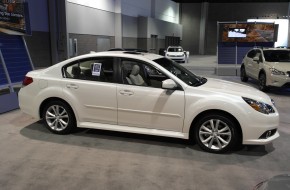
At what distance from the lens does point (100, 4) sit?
21703 mm

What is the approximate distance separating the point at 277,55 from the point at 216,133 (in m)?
7.67

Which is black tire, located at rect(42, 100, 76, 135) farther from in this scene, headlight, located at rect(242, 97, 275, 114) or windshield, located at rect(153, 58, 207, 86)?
headlight, located at rect(242, 97, 275, 114)

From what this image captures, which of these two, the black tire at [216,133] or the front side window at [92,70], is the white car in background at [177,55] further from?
the black tire at [216,133]

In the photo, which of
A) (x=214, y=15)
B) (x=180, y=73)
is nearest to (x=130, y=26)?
(x=214, y=15)

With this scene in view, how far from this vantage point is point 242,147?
5195mm

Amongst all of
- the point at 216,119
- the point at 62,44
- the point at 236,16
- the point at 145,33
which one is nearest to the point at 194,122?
the point at 216,119

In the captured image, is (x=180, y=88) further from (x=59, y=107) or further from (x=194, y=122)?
(x=59, y=107)

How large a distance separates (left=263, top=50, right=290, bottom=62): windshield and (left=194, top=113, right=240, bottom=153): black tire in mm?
7095

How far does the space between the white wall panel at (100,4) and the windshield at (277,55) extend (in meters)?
11.7

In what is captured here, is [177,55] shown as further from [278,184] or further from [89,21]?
[278,184]

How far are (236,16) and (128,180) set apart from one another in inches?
1667

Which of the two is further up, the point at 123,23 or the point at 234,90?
the point at 123,23

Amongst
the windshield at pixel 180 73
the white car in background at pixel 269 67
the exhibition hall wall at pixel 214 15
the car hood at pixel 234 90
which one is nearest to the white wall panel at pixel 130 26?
the white car in background at pixel 269 67

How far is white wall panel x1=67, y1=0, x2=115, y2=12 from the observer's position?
761 inches
